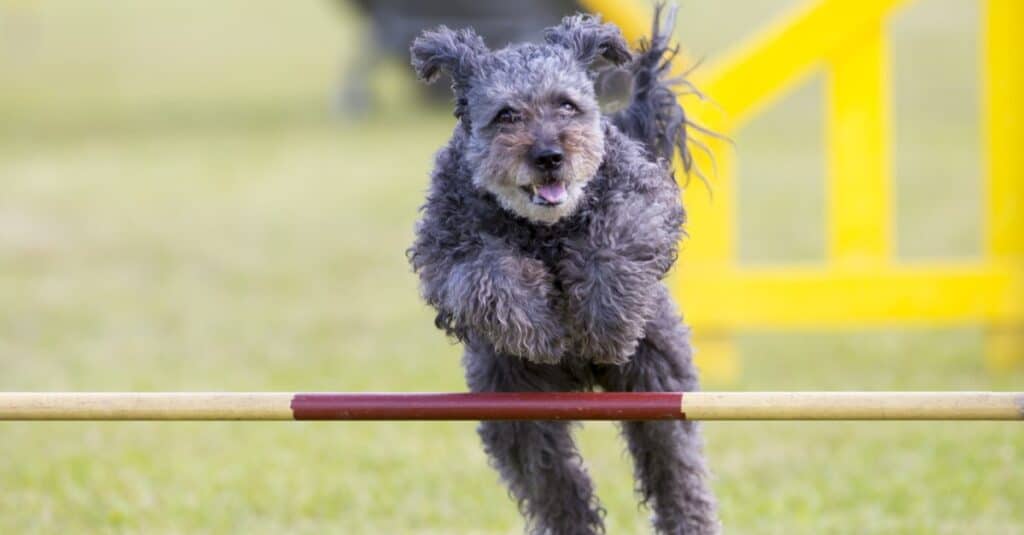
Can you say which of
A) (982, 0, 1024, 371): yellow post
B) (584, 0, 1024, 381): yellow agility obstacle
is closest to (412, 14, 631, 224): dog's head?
(584, 0, 1024, 381): yellow agility obstacle

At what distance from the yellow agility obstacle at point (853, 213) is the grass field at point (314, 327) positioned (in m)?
0.42

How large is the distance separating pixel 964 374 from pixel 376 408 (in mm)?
5252

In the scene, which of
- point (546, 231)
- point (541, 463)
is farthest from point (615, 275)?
point (541, 463)

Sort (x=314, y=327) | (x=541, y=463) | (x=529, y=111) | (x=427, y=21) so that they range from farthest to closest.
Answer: (x=427, y=21)
(x=314, y=327)
(x=541, y=463)
(x=529, y=111)

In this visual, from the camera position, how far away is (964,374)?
8398 millimetres

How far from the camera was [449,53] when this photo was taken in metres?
4.27

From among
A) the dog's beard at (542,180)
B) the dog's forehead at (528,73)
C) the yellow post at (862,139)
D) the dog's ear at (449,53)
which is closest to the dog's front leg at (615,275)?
the dog's beard at (542,180)

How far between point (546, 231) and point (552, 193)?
214 millimetres

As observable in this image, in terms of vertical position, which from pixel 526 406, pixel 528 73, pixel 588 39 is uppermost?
pixel 588 39

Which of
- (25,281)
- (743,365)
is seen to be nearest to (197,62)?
(25,281)

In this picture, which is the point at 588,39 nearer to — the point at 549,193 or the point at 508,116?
the point at 508,116

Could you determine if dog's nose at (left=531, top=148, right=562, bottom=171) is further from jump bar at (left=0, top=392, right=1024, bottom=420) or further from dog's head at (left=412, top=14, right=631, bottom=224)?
jump bar at (left=0, top=392, right=1024, bottom=420)

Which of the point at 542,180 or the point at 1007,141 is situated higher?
the point at 1007,141

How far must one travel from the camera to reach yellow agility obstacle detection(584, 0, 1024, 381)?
8172 millimetres
